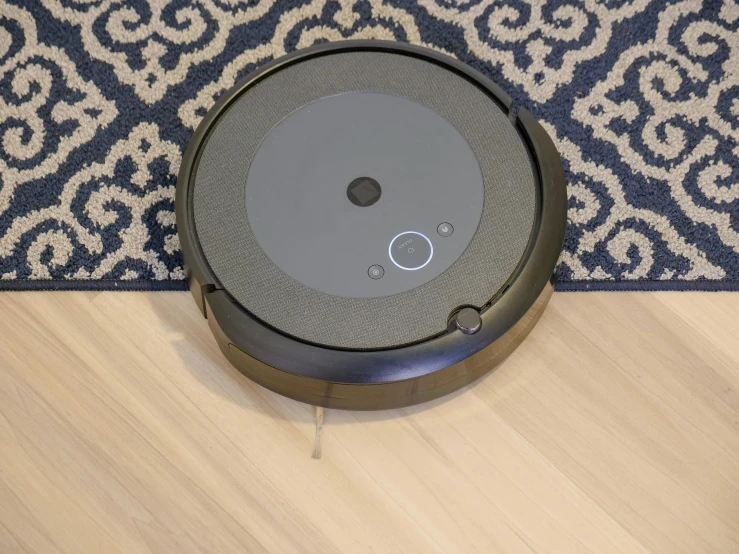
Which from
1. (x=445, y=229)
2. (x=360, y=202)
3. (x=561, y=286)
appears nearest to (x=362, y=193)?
(x=360, y=202)

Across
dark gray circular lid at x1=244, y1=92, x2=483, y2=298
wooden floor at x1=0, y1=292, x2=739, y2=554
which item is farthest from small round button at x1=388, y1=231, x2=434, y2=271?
wooden floor at x1=0, y1=292, x2=739, y2=554

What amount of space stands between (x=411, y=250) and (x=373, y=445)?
10.0 inches

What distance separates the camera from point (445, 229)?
935 mm

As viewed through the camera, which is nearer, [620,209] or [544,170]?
[544,170]

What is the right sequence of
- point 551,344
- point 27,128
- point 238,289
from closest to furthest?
point 238,289
point 551,344
point 27,128

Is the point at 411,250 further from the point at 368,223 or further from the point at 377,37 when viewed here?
the point at 377,37

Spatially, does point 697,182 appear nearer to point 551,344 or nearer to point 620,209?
point 620,209

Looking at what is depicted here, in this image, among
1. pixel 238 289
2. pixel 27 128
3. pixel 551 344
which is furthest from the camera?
pixel 27 128

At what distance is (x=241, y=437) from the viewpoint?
97cm

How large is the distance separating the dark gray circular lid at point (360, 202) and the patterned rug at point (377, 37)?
0.15 meters

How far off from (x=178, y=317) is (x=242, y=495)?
25 cm

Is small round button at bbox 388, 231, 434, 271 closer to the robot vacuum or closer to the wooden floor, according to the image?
the robot vacuum

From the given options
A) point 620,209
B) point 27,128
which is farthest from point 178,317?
point 620,209

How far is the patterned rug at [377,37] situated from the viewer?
41.5 inches
